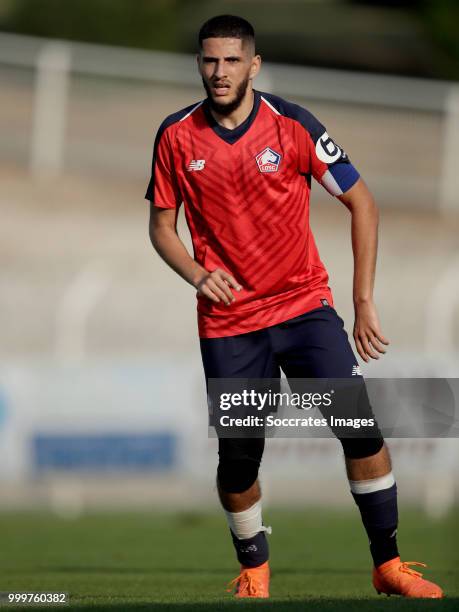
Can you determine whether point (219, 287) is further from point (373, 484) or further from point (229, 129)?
point (373, 484)

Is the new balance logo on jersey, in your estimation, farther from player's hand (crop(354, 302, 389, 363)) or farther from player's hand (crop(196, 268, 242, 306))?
player's hand (crop(354, 302, 389, 363))

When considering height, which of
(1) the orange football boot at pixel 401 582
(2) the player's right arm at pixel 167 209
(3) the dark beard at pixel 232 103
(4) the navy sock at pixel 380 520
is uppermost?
(3) the dark beard at pixel 232 103

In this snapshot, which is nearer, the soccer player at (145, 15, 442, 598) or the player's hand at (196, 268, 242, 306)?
the player's hand at (196, 268, 242, 306)

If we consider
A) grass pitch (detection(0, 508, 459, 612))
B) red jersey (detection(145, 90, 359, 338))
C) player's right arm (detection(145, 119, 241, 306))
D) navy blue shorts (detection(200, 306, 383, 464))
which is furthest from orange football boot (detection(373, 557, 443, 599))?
player's right arm (detection(145, 119, 241, 306))

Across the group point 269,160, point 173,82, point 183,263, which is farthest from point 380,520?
point 173,82

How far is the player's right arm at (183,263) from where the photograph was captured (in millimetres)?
6574

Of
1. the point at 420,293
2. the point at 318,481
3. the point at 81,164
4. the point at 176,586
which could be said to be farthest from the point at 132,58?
the point at 176,586

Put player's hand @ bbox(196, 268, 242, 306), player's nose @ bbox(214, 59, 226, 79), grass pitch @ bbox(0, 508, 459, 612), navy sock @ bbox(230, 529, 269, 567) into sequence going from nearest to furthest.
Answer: grass pitch @ bbox(0, 508, 459, 612) → player's hand @ bbox(196, 268, 242, 306) → player's nose @ bbox(214, 59, 226, 79) → navy sock @ bbox(230, 529, 269, 567)

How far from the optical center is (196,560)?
33.6 feet

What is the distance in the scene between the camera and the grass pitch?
638cm

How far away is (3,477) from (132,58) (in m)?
7.72

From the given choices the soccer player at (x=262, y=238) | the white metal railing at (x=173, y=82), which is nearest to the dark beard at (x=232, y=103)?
the soccer player at (x=262, y=238)

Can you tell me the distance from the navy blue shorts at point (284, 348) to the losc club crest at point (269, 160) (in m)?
0.75

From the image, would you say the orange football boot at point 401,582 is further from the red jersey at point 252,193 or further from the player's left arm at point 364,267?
the red jersey at point 252,193
